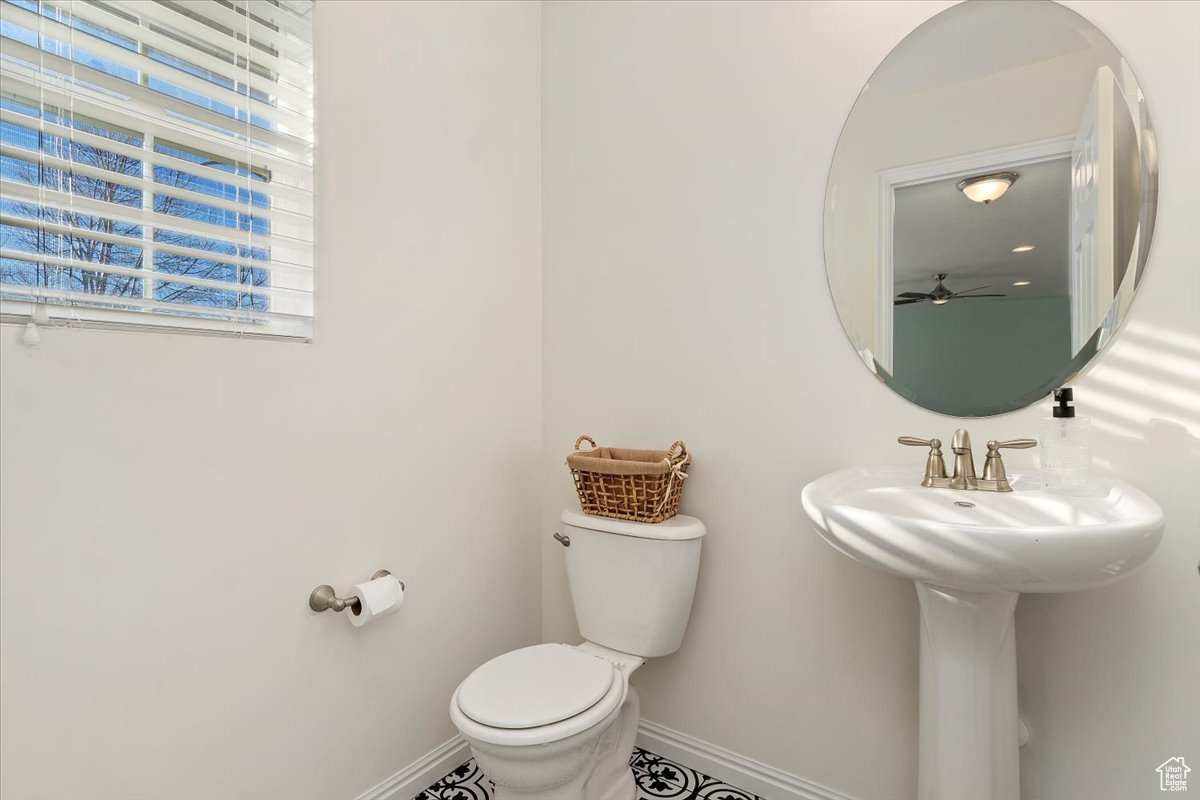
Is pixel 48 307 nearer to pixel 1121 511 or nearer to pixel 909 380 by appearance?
pixel 909 380

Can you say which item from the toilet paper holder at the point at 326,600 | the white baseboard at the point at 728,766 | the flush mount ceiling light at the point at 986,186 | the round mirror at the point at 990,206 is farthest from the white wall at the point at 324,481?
the flush mount ceiling light at the point at 986,186

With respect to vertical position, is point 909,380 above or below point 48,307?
below

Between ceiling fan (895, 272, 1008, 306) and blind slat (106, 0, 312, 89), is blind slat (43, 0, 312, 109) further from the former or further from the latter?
ceiling fan (895, 272, 1008, 306)

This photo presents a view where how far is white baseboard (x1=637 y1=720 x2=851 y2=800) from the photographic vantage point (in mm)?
1618

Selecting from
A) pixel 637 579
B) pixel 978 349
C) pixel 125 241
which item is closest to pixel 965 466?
pixel 978 349

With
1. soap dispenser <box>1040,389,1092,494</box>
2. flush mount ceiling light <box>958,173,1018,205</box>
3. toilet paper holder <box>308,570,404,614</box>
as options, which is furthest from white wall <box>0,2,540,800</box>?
soap dispenser <box>1040,389,1092,494</box>

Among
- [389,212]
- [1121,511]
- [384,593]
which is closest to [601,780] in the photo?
[384,593]

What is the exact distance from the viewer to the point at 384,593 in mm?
1491

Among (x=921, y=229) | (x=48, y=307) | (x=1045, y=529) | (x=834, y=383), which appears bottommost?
(x=1045, y=529)

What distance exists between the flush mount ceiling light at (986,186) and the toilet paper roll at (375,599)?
1.62m

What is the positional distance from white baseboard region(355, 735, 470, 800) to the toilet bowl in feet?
1.26

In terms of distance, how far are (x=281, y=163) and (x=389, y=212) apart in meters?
0.28

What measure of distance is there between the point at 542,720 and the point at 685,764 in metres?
0.77

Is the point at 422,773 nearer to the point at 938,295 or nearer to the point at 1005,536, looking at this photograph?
the point at 1005,536
